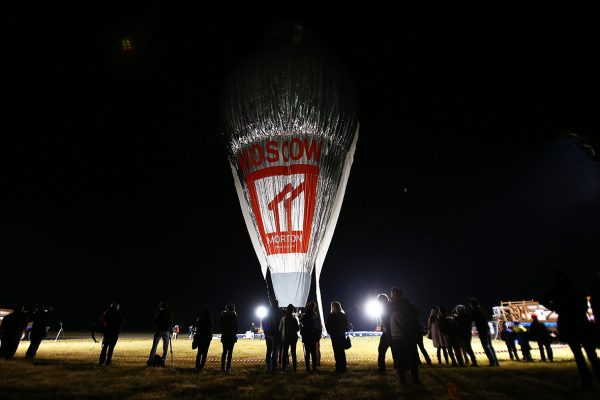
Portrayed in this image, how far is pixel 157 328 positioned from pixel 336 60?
61.9 feet

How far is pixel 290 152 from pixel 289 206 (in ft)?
9.48

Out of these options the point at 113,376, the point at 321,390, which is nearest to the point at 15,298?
the point at 113,376

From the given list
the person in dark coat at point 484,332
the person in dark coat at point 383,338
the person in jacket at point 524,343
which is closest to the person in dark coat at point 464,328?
the person in dark coat at point 484,332

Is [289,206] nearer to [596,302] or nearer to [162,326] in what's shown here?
[162,326]

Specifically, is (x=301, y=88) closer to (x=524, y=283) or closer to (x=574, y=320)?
(x=574, y=320)

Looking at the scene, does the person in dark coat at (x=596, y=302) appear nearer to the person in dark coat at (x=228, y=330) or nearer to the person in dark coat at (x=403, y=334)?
the person in dark coat at (x=403, y=334)

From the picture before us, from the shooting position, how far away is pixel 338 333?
8930 millimetres

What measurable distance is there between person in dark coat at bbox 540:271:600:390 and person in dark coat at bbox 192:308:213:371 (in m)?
7.18

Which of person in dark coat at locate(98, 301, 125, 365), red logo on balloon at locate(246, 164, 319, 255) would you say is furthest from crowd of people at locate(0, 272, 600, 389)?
red logo on balloon at locate(246, 164, 319, 255)

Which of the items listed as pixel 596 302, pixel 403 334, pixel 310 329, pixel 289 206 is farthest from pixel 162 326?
pixel 289 206

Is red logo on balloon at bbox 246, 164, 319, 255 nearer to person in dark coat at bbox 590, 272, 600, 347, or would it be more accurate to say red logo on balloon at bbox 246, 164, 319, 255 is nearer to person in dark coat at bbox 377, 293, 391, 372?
person in dark coat at bbox 377, 293, 391, 372

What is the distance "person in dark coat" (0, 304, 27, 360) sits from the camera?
10.2 meters

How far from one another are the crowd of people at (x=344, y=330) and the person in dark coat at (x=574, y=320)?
1cm

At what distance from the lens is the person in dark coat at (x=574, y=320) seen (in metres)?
5.66
